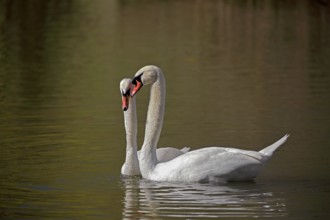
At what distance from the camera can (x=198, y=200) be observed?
12.4 m

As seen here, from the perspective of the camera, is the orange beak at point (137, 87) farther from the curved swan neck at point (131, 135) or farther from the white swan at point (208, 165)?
the white swan at point (208, 165)

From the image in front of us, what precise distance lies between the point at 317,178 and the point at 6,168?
346 centimetres

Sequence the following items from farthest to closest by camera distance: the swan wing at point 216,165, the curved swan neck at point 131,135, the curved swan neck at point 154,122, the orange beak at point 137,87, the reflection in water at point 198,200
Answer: the curved swan neck at point 131,135 < the orange beak at point 137,87 < the curved swan neck at point 154,122 < the swan wing at point 216,165 < the reflection in water at point 198,200

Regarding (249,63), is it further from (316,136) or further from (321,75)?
(316,136)

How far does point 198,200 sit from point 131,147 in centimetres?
203

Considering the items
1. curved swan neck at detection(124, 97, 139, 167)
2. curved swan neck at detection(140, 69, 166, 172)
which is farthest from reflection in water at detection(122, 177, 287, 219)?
curved swan neck at detection(124, 97, 139, 167)

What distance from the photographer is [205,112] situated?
19.2m

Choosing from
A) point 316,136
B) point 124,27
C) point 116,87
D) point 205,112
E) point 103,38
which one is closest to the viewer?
point 316,136

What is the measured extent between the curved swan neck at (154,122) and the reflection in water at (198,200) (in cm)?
26

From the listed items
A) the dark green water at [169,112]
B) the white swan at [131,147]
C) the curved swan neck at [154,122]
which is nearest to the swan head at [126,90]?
the white swan at [131,147]

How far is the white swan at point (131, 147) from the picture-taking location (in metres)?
13.9

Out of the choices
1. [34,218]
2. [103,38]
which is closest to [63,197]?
[34,218]

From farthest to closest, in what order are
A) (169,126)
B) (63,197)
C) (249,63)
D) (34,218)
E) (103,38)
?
(103,38)
(249,63)
(169,126)
(63,197)
(34,218)

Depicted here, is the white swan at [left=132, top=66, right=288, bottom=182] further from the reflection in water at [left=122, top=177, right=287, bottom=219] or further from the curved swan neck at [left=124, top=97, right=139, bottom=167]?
the curved swan neck at [left=124, top=97, right=139, bottom=167]
